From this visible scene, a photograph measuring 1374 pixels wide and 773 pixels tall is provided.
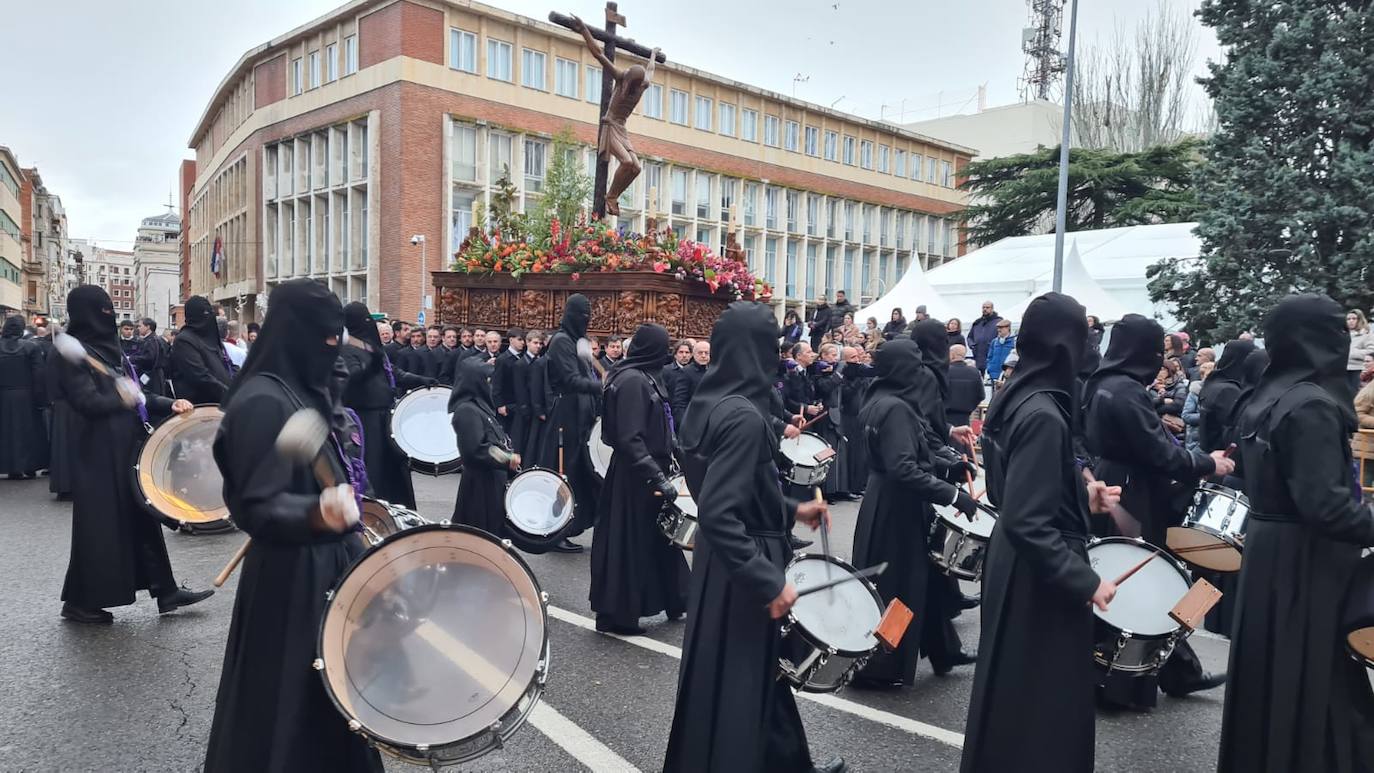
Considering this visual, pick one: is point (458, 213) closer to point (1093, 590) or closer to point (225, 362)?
point (225, 362)

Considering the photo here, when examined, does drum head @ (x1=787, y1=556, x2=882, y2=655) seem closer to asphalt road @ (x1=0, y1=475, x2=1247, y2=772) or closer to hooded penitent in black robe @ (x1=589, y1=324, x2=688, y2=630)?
asphalt road @ (x1=0, y1=475, x2=1247, y2=772)

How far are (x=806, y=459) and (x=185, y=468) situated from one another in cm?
585

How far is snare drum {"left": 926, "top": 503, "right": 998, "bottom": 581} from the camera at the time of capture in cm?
565

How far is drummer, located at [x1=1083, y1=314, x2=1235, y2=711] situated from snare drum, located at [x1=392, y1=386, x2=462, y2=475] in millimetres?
5613

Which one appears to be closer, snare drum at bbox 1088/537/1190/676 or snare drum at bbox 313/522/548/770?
snare drum at bbox 313/522/548/770

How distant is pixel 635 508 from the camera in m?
6.91

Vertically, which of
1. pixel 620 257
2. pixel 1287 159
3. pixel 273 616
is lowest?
pixel 273 616

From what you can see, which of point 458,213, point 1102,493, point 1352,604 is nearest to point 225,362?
point 1102,493

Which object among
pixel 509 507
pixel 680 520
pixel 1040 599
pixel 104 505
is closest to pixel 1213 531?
pixel 1040 599

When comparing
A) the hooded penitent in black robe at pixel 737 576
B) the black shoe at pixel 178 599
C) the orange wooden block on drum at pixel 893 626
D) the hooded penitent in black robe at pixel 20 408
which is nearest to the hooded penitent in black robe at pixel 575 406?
the black shoe at pixel 178 599

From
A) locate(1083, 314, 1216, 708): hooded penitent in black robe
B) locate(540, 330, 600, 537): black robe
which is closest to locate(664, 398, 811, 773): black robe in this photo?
locate(1083, 314, 1216, 708): hooded penitent in black robe

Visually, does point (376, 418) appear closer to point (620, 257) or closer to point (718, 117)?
point (620, 257)

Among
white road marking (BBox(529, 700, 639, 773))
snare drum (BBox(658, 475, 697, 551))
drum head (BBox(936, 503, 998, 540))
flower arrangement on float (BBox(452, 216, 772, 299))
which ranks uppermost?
flower arrangement on float (BBox(452, 216, 772, 299))

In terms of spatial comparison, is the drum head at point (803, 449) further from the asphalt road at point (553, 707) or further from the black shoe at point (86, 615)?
the black shoe at point (86, 615)
